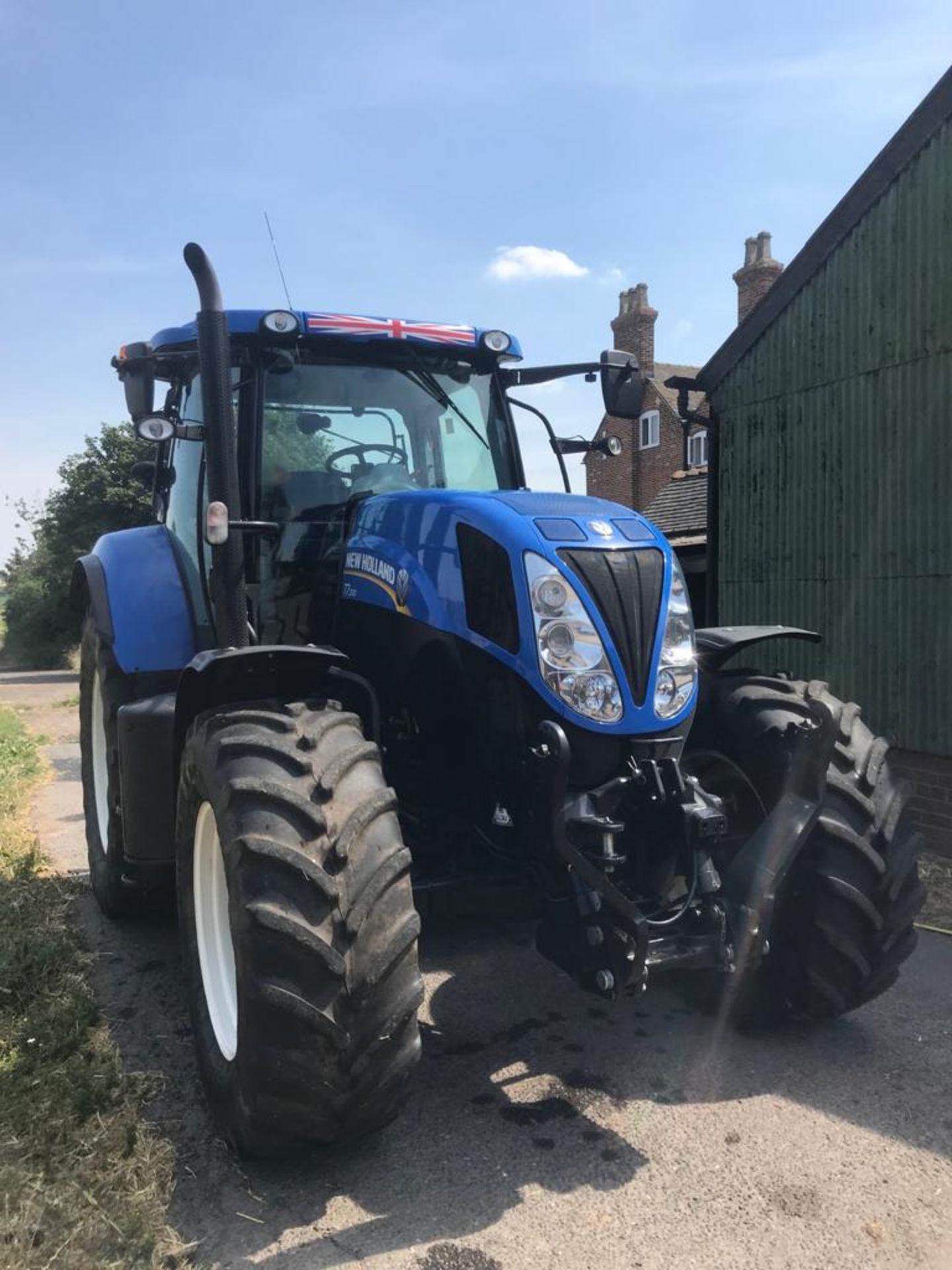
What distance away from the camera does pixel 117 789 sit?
3.73 metres

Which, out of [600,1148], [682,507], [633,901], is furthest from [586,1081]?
[682,507]

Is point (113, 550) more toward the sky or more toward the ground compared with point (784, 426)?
more toward the ground

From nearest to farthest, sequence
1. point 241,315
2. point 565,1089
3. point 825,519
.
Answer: point 565,1089 < point 241,315 < point 825,519

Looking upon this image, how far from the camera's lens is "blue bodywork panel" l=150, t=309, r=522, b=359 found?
360cm

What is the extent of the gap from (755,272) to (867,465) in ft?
49.3

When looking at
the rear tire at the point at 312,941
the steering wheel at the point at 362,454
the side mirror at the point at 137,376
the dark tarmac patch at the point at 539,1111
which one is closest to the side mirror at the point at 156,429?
the side mirror at the point at 137,376

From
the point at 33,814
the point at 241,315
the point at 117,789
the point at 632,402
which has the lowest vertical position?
the point at 33,814

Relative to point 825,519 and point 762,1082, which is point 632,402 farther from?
point 825,519

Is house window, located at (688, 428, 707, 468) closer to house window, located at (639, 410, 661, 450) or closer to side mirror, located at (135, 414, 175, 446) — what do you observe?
house window, located at (639, 410, 661, 450)

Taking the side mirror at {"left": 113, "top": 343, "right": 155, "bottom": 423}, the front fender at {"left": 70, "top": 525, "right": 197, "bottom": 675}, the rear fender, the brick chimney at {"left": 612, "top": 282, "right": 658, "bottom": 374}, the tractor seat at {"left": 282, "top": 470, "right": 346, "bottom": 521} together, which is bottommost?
the rear fender

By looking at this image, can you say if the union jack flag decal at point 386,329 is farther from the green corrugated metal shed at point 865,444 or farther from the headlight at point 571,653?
the green corrugated metal shed at point 865,444

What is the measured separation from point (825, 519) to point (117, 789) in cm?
511

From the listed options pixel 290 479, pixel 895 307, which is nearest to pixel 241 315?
pixel 290 479

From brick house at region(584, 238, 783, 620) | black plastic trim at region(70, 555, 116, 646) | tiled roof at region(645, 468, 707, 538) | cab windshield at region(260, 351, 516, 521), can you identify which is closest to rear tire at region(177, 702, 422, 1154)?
cab windshield at region(260, 351, 516, 521)
